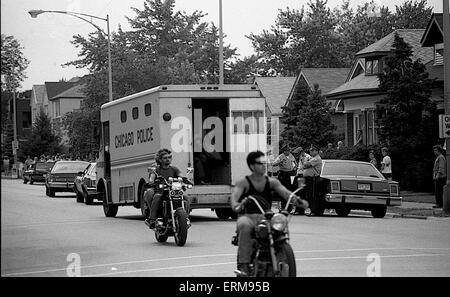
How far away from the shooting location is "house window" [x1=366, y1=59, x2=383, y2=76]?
51938 mm

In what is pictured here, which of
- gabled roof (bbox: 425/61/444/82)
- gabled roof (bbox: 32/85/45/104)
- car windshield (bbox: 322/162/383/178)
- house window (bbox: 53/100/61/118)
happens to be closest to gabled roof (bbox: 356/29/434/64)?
gabled roof (bbox: 425/61/444/82)

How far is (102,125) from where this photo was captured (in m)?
26.6

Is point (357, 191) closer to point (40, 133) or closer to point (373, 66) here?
point (40, 133)

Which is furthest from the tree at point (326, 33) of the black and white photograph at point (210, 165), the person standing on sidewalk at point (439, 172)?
the person standing on sidewalk at point (439, 172)

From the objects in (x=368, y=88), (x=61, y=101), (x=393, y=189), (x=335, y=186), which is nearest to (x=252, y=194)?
(x=335, y=186)

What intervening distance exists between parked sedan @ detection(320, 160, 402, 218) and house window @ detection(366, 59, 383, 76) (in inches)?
1042

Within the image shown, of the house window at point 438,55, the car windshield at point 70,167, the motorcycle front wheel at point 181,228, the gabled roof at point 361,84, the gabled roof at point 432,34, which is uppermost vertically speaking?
the gabled roof at point 432,34

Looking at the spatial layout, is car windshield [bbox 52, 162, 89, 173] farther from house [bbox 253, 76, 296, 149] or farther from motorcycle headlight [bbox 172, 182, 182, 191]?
house [bbox 253, 76, 296, 149]

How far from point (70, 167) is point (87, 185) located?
5488 mm

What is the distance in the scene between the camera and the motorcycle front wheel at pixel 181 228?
16734 mm

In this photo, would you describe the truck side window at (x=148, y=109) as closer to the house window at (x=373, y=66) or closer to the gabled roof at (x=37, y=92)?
the gabled roof at (x=37, y=92)

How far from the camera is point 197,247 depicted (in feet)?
54.2

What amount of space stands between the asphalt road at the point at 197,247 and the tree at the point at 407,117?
44.7ft
